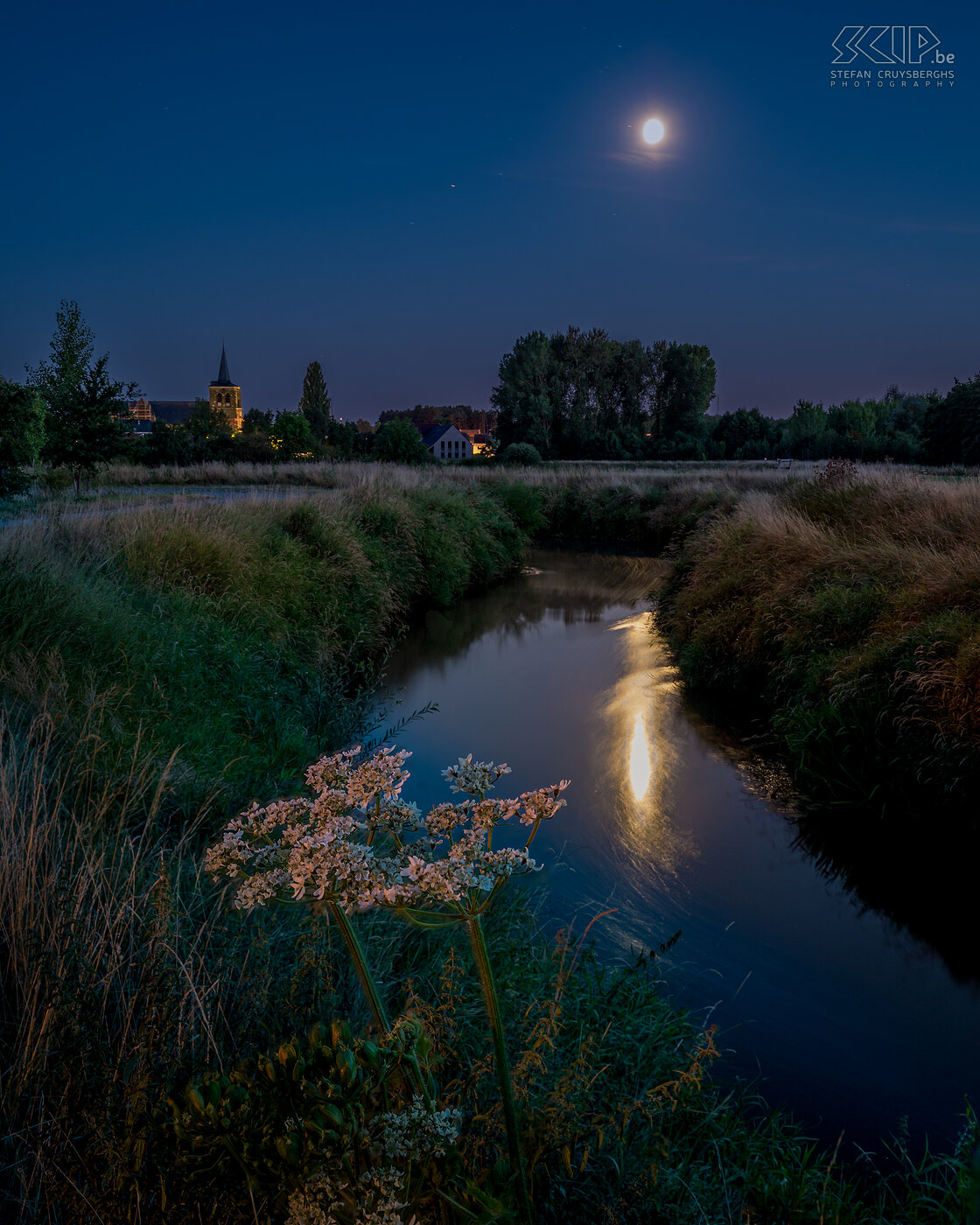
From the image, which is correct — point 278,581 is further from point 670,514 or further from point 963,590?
point 670,514

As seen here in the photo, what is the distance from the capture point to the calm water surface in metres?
3.65

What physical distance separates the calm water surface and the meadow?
15.4 inches

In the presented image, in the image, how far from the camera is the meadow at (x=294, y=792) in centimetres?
182

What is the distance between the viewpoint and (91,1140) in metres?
1.63

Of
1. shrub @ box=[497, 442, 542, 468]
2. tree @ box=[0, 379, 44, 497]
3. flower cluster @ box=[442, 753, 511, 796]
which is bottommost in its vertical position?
flower cluster @ box=[442, 753, 511, 796]

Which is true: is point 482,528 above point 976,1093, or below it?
above

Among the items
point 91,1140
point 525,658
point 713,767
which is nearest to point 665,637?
point 525,658

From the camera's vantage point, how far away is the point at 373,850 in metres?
1.44

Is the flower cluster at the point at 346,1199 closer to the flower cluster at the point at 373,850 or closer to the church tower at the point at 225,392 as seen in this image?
the flower cluster at the point at 373,850

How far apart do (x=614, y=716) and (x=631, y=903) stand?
3665mm

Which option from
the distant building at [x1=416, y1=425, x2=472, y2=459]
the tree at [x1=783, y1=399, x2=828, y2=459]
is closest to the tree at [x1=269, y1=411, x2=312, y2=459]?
the tree at [x1=783, y1=399, x2=828, y2=459]

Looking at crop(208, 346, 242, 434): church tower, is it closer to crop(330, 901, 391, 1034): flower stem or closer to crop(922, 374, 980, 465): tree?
crop(922, 374, 980, 465): tree

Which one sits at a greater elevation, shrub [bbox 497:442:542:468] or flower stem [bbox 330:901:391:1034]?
shrub [bbox 497:442:542:468]

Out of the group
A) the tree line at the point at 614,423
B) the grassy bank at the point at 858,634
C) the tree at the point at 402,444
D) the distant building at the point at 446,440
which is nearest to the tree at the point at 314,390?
the tree line at the point at 614,423
